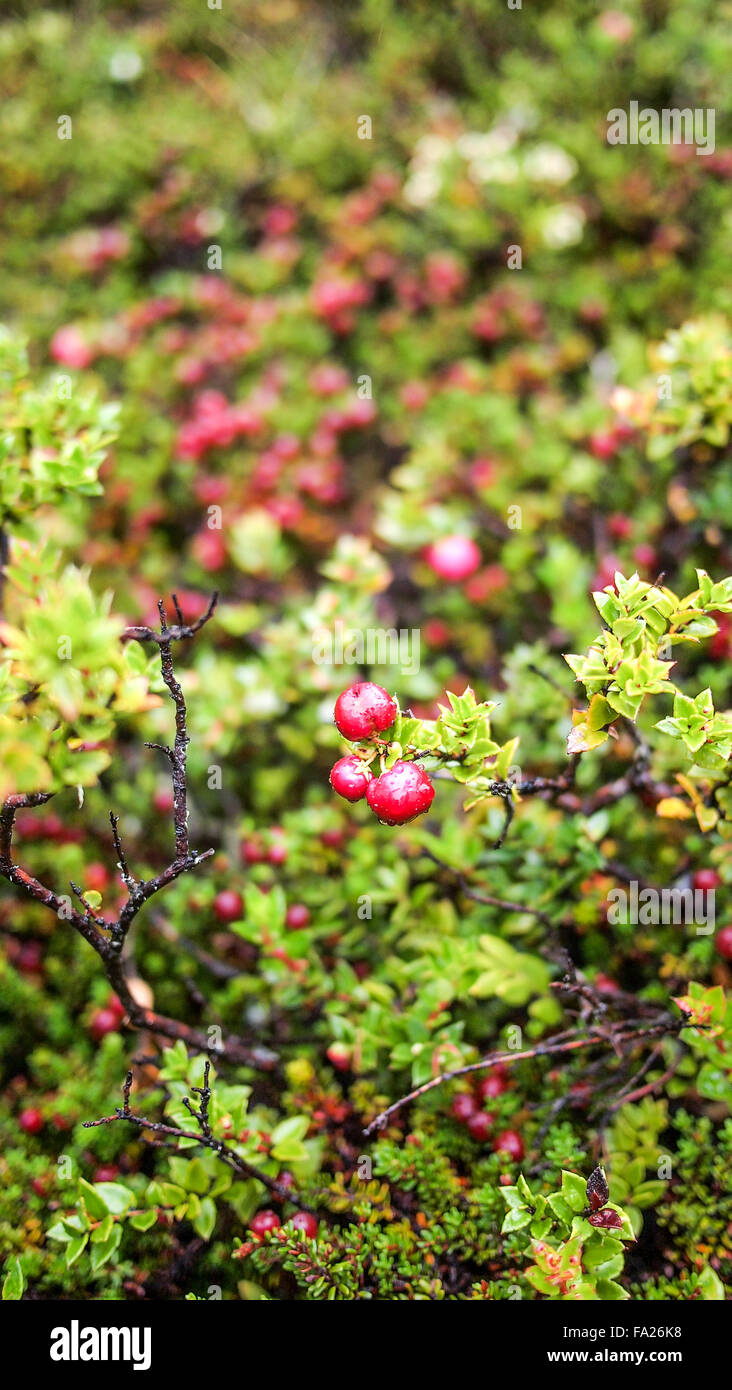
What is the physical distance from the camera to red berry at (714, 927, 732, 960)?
2.22 metres

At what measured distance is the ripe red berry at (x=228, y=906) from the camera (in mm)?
2641

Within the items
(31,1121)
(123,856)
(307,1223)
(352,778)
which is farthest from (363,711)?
(31,1121)

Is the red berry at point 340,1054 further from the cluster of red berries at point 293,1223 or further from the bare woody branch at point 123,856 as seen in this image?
the bare woody branch at point 123,856

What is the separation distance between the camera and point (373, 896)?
2484 mm

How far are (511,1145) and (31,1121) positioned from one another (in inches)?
49.4

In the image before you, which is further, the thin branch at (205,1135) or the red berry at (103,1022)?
the red berry at (103,1022)

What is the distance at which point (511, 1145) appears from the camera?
2053 millimetres

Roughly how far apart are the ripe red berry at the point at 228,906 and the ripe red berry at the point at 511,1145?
1003 mm

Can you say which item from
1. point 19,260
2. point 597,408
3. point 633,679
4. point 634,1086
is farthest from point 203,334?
point 634,1086

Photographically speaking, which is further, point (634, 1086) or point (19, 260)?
point (19, 260)

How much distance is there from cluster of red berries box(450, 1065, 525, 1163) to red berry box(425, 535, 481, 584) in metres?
1.72

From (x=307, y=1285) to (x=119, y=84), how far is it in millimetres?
6193

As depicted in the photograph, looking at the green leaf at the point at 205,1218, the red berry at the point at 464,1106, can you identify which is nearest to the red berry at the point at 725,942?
the red berry at the point at 464,1106

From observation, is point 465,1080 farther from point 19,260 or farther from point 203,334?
point 19,260
